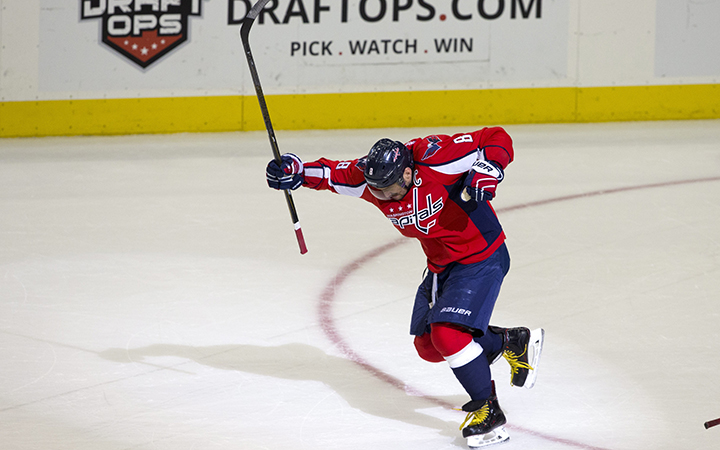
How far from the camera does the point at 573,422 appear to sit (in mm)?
3086

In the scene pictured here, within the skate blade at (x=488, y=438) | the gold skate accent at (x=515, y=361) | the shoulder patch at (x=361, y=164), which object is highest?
the shoulder patch at (x=361, y=164)

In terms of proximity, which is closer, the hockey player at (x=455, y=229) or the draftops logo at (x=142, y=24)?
the hockey player at (x=455, y=229)

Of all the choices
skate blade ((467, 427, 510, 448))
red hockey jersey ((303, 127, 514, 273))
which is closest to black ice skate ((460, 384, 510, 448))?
skate blade ((467, 427, 510, 448))

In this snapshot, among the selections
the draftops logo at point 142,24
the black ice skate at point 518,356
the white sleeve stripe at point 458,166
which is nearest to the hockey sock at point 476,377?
the black ice skate at point 518,356

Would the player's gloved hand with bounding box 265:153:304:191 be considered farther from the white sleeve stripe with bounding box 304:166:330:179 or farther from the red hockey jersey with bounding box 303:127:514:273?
the red hockey jersey with bounding box 303:127:514:273

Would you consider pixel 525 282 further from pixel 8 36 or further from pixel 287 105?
pixel 8 36

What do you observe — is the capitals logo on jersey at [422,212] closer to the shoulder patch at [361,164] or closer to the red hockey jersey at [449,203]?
the red hockey jersey at [449,203]

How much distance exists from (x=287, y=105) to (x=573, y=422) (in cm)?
652

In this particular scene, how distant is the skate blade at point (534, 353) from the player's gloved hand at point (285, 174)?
1070 mm

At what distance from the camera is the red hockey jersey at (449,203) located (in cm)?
300

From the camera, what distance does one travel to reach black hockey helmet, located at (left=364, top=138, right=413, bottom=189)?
290 centimetres

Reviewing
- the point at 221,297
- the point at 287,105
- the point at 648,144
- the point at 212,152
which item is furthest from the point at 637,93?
the point at 221,297

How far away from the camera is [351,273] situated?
191 inches

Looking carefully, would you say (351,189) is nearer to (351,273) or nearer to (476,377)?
(476,377)
